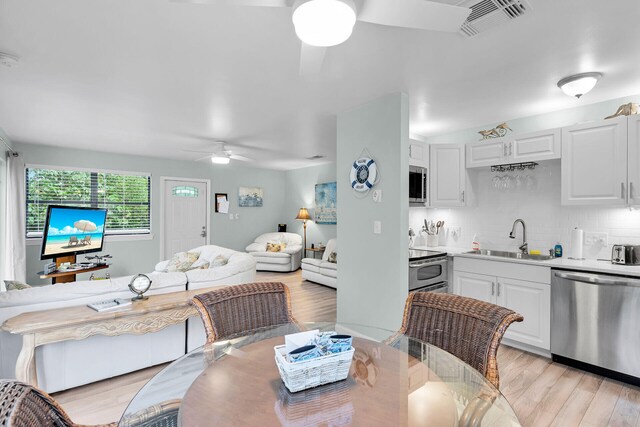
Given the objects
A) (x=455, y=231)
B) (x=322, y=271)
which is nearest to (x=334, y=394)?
(x=455, y=231)

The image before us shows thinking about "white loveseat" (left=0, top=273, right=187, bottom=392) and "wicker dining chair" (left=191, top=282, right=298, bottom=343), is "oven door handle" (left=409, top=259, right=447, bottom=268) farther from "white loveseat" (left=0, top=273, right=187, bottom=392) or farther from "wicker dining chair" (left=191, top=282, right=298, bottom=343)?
"white loveseat" (left=0, top=273, right=187, bottom=392)

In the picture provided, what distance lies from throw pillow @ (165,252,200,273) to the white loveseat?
5.46ft

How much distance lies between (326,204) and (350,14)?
19.5 ft

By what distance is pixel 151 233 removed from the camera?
6.27 m

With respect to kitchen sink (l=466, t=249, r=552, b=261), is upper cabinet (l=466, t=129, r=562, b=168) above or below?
above

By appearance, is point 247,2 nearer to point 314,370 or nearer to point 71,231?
point 314,370

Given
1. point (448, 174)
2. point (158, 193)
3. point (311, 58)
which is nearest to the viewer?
point (311, 58)

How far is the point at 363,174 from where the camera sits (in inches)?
125

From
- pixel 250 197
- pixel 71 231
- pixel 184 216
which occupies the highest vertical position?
pixel 250 197

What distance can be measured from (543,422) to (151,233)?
20.9ft

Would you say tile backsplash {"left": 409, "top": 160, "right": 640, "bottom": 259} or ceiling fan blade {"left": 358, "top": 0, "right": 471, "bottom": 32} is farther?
tile backsplash {"left": 409, "top": 160, "right": 640, "bottom": 259}

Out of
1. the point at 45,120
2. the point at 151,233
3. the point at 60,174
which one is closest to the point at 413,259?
the point at 45,120

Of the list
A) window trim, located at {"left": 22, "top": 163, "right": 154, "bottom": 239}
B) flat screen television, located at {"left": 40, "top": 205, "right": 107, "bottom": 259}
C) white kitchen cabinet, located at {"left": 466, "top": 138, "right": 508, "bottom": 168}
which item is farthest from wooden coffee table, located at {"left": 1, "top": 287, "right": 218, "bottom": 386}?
window trim, located at {"left": 22, "top": 163, "right": 154, "bottom": 239}

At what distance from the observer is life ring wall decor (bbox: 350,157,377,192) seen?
309 cm
